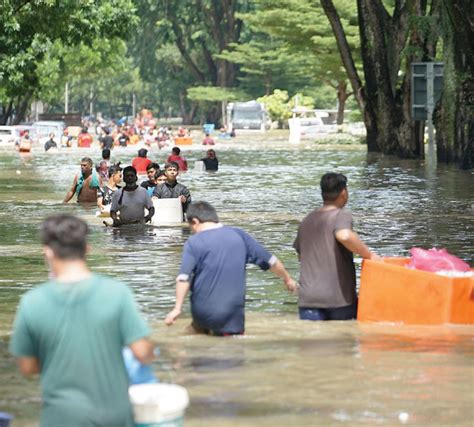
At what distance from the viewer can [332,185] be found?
12219 millimetres

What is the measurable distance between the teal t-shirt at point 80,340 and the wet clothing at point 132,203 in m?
16.9

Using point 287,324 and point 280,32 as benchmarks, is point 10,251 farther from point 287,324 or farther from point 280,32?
point 280,32

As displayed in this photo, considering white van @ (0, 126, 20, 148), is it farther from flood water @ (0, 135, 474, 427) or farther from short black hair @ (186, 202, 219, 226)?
short black hair @ (186, 202, 219, 226)

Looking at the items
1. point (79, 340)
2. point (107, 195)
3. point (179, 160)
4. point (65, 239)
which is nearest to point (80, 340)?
point (79, 340)

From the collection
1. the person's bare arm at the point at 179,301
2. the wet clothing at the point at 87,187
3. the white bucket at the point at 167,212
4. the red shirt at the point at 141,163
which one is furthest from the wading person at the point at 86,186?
the person's bare arm at the point at 179,301

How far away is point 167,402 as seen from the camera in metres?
6.84

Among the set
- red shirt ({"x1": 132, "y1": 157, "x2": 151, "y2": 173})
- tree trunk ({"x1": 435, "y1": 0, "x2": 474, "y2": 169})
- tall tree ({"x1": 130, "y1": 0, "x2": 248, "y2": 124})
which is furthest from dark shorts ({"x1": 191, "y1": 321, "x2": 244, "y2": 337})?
tall tree ({"x1": 130, "y1": 0, "x2": 248, "y2": 124})

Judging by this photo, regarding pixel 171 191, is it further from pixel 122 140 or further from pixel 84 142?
pixel 122 140

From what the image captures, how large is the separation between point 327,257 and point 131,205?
458 inches

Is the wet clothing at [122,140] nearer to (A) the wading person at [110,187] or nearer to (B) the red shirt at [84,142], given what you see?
(B) the red shirt at [84,142]

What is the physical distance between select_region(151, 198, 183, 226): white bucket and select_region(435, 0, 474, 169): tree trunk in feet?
40.2

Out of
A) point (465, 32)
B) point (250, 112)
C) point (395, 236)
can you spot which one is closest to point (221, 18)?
point (250, 112)

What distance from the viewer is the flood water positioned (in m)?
9.88

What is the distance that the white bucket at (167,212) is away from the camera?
23983 mm
